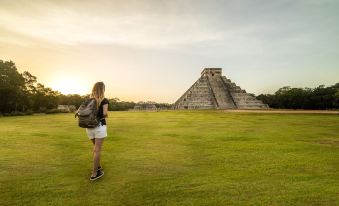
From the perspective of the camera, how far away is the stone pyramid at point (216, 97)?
67062 mm

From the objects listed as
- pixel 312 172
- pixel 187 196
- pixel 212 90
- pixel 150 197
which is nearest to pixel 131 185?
pixel 150 197

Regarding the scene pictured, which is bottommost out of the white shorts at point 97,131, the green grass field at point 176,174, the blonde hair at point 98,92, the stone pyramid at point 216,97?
the green grass field at point 176,174

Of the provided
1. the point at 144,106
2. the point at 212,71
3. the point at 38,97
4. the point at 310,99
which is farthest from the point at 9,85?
the point at 310,99

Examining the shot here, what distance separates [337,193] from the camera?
5992 mm

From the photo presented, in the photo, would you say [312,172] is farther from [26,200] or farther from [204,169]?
[26,200]

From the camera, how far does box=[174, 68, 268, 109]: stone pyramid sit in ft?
220

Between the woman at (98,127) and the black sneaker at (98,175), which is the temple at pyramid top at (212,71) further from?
the black sneaker at (98,175)

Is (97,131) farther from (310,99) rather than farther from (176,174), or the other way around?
(310,99)

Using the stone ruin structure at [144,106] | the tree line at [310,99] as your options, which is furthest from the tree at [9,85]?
the tree line at [310,99]

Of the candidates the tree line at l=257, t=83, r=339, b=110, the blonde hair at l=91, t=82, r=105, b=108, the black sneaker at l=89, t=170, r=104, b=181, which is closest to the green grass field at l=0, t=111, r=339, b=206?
the black sneaker at l=89, t=170, r=104, b=181

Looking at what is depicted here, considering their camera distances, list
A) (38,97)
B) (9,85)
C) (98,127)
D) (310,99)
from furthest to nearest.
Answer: (310,99) < (38,97) < (9,85) < (98,127)

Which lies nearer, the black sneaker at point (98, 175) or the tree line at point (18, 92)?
the black sneaker at point (98, 175)

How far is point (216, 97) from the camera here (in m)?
72.7

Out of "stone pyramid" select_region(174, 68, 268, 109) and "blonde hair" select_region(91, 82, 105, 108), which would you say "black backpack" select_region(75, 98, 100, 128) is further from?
"stone pyramid" select_region(174, 68, 268, 109)
